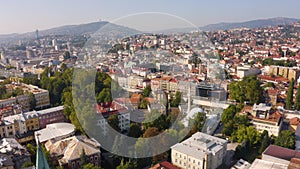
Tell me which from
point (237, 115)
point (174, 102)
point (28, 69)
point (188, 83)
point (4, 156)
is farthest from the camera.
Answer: point (28, 69)

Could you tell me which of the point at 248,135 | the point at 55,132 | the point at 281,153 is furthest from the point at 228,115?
the point at 55,132

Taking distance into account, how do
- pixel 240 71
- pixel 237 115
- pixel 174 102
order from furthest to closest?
pixel 240 71
pixel 174 102
pixel 237 115

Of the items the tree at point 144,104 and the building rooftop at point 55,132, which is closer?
the building rooftop at point 55,132

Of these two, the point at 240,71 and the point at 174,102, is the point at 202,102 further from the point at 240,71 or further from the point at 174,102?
the point at 240,71

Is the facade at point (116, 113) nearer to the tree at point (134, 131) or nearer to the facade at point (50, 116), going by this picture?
the tree at point (134, 131)

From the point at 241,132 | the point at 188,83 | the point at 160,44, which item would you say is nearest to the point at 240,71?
the point at 160,44

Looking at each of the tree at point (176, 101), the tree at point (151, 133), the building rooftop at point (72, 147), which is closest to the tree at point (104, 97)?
the tree at point (176, 101)

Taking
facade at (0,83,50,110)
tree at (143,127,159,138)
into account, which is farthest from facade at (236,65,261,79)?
facade at (0,83,50,110)

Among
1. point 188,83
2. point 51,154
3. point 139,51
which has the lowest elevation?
point 51,154
